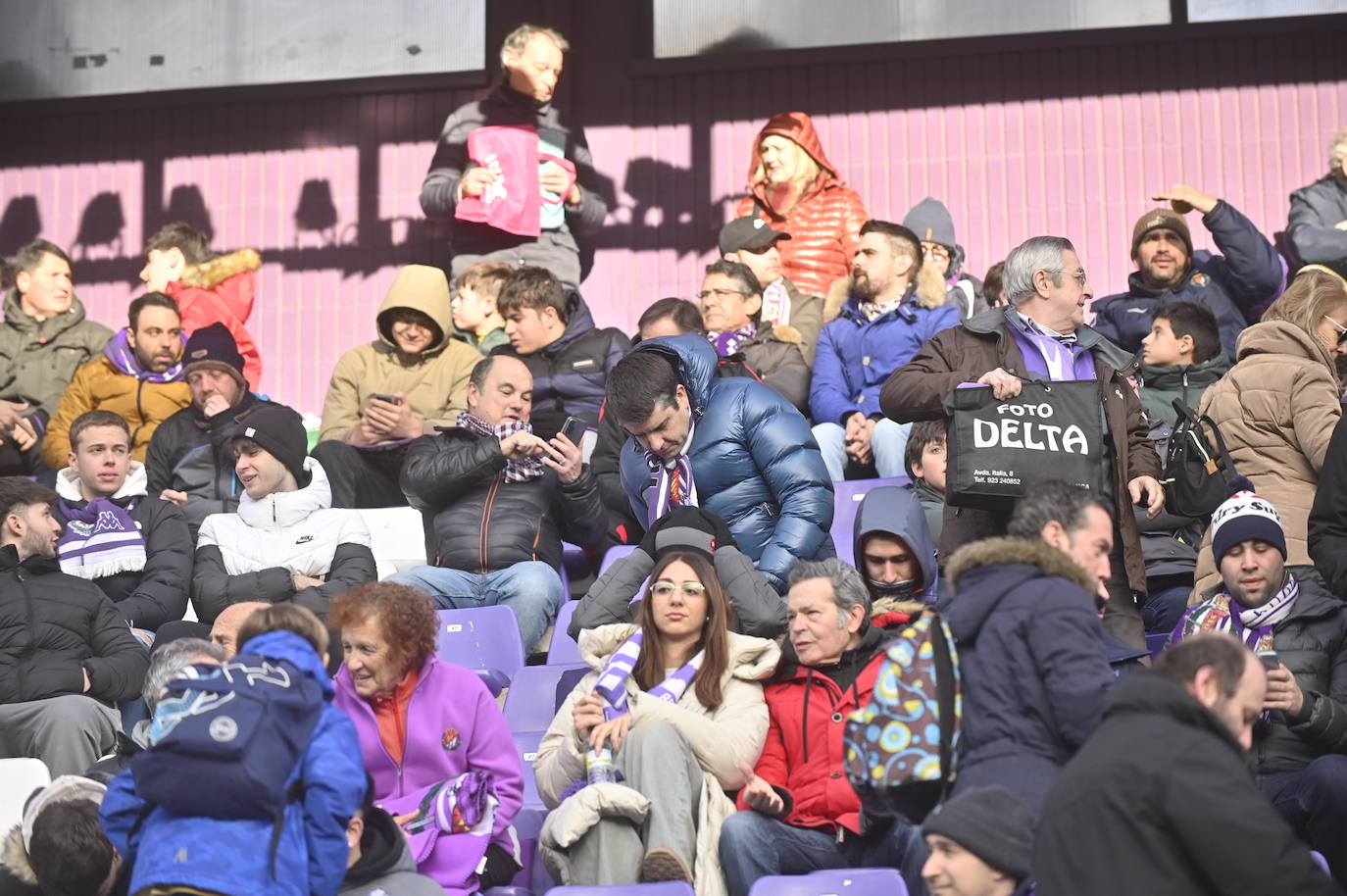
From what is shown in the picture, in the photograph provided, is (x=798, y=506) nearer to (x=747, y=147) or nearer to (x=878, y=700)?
(x=878, y=700)

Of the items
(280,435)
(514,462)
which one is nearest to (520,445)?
(514,462)

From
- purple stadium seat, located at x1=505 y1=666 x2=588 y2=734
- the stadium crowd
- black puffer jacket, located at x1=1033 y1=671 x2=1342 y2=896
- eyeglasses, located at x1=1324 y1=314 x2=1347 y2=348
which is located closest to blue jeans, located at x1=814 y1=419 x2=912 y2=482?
the stadium crowd

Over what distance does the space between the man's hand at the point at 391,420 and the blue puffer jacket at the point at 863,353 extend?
1.75 m

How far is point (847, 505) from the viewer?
23.7 feet

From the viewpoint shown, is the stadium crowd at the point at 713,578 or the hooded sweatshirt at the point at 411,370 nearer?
the stadium crowd at the point at 713,578

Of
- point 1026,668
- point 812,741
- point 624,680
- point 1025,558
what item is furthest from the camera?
point 624,680

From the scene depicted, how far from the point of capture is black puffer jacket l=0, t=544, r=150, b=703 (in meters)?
6.02

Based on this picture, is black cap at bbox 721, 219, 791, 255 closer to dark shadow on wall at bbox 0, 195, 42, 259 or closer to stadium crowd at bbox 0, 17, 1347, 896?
stadium crowd at bbox 0, 17, 1347, 896

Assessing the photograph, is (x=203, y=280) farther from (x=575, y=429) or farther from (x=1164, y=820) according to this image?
(x=1164, y=820)

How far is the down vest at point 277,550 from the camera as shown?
665cm

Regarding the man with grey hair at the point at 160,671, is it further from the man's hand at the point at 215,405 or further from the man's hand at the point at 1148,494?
the man's hand at the point at 1148,494

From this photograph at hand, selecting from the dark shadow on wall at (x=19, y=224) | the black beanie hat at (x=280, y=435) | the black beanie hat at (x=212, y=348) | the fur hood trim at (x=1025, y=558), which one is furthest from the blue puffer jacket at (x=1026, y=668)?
the dark shadow on wall at (x=19, y=224)

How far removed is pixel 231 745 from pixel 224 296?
20.5ft

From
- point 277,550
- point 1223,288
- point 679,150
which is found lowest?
point 277,550
